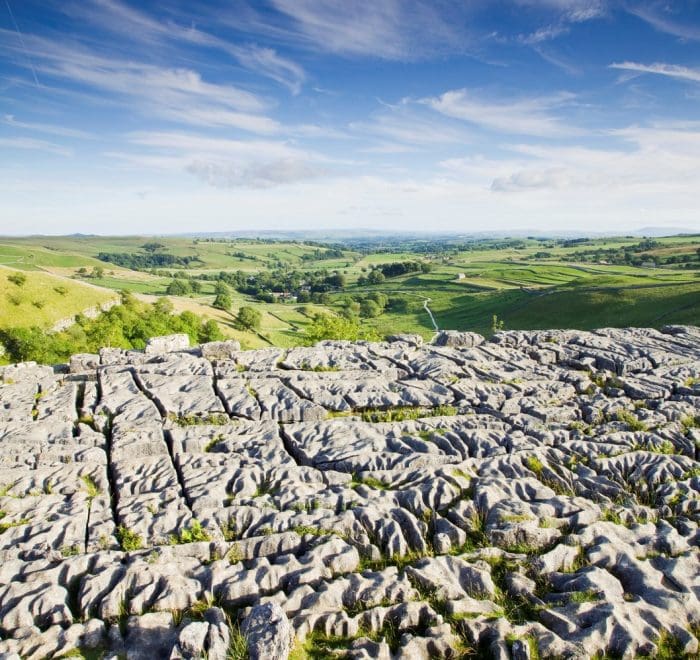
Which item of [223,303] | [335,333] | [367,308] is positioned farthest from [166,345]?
[367,308]

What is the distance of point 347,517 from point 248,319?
117m

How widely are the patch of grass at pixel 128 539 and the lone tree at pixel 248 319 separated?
11308 cm

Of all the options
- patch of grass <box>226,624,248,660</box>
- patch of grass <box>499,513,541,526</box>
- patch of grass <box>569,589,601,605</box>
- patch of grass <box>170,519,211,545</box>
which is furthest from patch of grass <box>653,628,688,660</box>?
patch of grass <box>170,519,211,545</box>

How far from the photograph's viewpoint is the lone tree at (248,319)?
126m

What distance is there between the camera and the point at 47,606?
34.2 ft

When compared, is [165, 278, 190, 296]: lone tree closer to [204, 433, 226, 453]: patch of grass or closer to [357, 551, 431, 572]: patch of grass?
[204, 433, 226, 453]: patch of grass

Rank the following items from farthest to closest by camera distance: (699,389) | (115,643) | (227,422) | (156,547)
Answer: (699,389) < (227,422) < (156,547) < (115,643)

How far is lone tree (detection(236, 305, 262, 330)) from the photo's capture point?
4941 inches

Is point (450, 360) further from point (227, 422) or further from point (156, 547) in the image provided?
point (156, 547)

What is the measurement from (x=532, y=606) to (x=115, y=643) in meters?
9.30

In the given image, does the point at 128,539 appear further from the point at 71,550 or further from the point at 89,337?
the point at 89,337

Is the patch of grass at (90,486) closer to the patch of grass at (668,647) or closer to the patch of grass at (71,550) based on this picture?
the patch of grass at (71,550)

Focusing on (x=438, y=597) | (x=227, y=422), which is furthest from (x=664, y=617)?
(x=227, y=422)

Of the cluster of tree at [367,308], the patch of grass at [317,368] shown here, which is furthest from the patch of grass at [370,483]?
the cluster of tree at [367,308]
